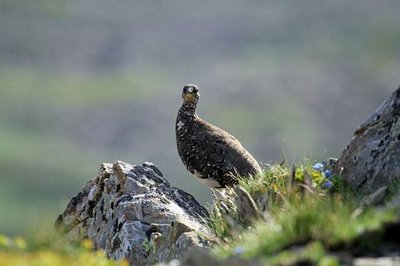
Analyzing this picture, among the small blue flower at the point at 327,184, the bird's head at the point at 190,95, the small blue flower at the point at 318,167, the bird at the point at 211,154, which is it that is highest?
the bird's head at the point at 190,95

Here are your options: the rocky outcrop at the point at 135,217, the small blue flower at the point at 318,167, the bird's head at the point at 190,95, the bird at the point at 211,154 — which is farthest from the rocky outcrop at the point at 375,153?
the bird's head at the point at 190,95

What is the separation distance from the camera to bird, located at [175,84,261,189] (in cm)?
2194

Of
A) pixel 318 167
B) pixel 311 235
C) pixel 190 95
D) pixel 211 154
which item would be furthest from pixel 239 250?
pixel 190 95

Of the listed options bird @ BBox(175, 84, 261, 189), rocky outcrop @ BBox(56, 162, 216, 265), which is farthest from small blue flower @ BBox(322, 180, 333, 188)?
bird @ BBox(175, 84, 261, 189)

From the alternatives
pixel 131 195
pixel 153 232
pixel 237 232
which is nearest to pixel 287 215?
pixel 237 232

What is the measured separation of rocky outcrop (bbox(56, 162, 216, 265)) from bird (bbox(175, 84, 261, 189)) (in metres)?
2.55

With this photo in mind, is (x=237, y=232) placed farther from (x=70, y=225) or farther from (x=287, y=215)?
(x=70, y=225)

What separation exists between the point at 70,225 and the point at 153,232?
3.07m

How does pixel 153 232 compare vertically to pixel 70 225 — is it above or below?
below

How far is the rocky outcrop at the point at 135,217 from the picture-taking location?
1574 centimetres

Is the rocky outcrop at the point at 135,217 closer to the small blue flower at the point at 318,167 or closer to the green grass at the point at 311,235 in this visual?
the small blue flower at the point at 318,167

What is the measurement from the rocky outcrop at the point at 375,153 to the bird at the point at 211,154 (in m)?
5.56

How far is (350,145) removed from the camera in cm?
1606

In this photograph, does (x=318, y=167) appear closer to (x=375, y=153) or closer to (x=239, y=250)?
(x=375, y=153)
